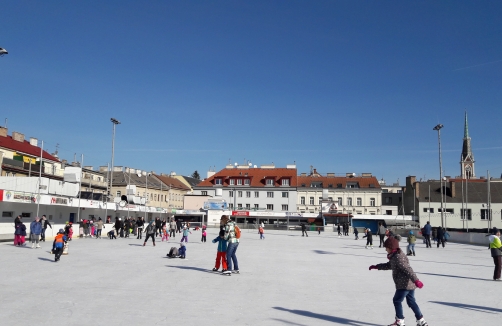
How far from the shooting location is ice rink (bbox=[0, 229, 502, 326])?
7.83 meters

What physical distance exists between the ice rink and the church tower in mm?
118637

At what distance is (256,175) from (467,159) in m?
72.7

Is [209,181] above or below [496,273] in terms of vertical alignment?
above

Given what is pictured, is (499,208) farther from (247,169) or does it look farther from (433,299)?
(433,299)

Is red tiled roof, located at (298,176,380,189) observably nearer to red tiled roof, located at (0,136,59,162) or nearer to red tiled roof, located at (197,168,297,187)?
red tiled roof, located at (197,168,297,187)

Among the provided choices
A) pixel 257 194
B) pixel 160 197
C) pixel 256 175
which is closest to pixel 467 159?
pixel 256 175

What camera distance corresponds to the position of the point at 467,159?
12862 cm

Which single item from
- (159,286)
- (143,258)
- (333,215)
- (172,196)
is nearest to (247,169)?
(172,196)

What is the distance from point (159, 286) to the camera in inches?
435

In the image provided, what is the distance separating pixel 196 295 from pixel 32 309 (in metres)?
3.28

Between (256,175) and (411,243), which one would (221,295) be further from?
(256,175)

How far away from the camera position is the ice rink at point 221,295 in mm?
7832

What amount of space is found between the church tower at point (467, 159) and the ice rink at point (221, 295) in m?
119

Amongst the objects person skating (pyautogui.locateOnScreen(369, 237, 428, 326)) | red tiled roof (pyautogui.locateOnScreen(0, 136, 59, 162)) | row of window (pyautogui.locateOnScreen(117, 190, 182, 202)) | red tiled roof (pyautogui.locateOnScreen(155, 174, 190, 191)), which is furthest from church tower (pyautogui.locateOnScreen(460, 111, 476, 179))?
person skating (pyautogui.locateOnScreen(369, 237, 428, 326))
